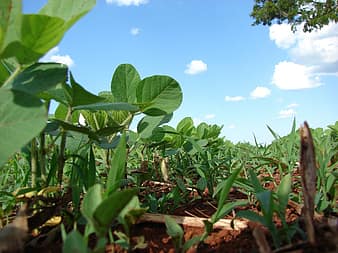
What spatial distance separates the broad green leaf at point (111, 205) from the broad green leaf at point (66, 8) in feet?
1.32

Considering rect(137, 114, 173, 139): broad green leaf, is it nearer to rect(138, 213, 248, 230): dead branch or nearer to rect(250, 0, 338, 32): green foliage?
rect(138, 213, 248, 230): dead branch

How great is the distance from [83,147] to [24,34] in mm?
565

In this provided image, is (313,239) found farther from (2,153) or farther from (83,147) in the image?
(83,147)

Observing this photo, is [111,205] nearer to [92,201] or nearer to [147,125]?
[92,201]

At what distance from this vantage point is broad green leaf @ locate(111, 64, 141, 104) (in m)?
1.30

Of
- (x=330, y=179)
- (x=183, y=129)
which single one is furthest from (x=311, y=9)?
(x=330, y=179)

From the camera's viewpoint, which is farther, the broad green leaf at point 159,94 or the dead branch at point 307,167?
the broad green leaf at point 159,94

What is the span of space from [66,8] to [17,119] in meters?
0.30

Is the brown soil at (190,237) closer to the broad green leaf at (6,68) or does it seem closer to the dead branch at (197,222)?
the dead branch at (197,222)

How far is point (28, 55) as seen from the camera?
76 cm

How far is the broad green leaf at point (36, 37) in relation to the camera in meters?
0.71

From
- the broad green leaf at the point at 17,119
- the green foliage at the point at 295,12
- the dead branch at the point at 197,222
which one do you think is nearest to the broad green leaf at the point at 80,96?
the broad green leaf at the point at 17,119

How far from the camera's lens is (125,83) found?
130 cm

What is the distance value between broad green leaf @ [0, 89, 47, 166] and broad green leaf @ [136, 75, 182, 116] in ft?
1.71
